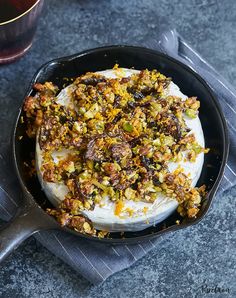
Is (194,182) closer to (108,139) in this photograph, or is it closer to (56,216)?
(108,139)

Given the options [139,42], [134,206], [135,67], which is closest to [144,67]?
[135,67]

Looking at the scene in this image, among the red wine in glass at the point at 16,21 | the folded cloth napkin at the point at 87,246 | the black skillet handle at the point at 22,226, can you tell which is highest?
the red wine in glass at the point at 16,21

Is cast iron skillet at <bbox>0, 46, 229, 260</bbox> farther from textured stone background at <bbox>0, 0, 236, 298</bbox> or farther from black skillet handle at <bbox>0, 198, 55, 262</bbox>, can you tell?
textured stone background at <bbox>0, 0, 236, 298</bbox>

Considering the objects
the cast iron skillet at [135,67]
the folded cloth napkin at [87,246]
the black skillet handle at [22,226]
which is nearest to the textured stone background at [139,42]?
the folded cloth napkin at [87,246]

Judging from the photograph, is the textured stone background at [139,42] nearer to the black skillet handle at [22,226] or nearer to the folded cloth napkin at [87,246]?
the folded cloth napkin at [87,246]

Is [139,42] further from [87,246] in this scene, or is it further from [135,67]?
[87,246]

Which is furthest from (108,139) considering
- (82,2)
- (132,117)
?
(82,2)
